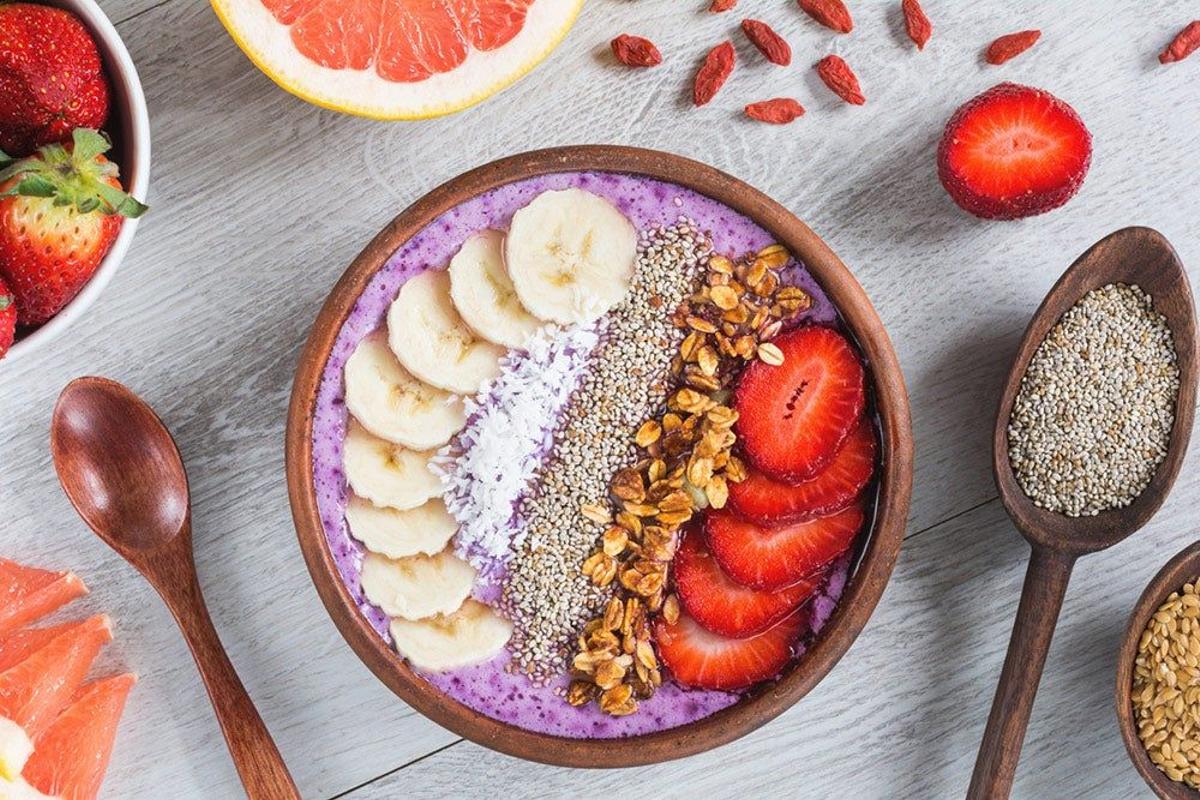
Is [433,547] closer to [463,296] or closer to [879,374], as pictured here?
[463,296]

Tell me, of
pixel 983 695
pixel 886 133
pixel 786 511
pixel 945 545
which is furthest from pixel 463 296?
pixel 983 695

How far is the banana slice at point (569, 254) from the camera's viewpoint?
3.75ft

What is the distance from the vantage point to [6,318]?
3.35 ft

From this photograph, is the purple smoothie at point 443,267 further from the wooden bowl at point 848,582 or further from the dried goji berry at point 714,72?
the dried goji berry at point 714,72

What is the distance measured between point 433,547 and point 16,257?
0.47 m

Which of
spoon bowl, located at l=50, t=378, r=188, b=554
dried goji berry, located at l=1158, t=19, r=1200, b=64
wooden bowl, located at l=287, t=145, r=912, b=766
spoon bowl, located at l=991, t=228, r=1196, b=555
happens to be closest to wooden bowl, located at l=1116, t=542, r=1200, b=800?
spoon bowl, located at l=991, t=228, r=1196, b=555

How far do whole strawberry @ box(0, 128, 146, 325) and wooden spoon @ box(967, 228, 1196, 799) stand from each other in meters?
0.91

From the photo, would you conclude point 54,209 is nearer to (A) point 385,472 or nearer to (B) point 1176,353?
(A) point 385,472

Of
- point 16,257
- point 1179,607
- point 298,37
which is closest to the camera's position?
point 16,257

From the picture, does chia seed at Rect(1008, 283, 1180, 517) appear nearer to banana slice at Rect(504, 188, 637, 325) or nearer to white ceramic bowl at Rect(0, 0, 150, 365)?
banana slice at Rect(504, 188, 637, 325)

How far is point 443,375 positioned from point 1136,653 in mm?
797

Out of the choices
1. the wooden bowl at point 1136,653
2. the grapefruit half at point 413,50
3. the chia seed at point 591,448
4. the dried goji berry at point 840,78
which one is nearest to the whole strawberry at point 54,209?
the grapefruit half at point 413,50

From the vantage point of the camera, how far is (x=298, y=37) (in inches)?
44.2

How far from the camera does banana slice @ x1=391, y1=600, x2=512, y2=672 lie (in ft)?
3.86
